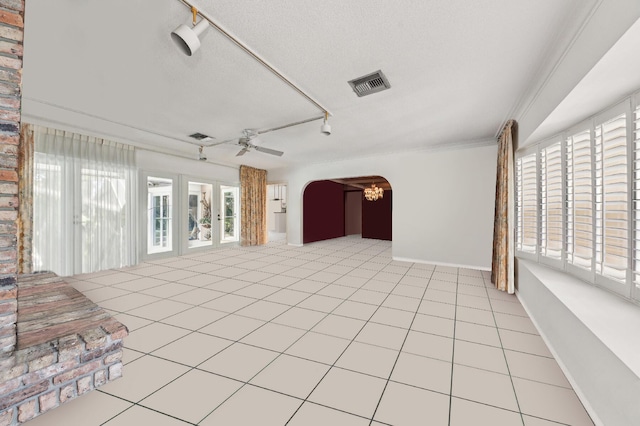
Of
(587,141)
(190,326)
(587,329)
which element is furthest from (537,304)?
(190,326)

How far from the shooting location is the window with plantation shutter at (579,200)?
6.96 feet

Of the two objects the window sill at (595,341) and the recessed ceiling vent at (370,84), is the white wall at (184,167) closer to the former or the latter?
the recessed ceiling vent at (370,84)

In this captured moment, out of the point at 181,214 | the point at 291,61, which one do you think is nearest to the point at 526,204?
the point at 291,61

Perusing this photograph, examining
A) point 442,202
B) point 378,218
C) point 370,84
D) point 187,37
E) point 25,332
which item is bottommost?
point 25,332

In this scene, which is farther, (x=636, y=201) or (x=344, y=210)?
(x=344, y=210)

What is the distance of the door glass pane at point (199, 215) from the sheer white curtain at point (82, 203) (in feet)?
4.83

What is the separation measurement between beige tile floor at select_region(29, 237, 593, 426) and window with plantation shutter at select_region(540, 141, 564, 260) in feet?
2.79

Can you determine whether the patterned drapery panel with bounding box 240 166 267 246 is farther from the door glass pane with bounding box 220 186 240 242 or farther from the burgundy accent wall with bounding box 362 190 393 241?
the burgundy accent wall with bounding box 362 190 393 241

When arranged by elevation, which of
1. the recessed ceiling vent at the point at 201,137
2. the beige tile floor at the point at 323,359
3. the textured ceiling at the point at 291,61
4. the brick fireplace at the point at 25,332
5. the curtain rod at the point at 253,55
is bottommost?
the beige tile floor at the point at 323,359

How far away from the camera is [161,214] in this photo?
19.5 feet

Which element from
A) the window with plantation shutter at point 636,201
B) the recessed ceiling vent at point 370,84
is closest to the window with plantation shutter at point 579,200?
the window with plantation shutter at point 636,201

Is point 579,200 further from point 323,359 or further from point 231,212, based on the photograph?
point 231,212

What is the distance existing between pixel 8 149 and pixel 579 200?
4.05m

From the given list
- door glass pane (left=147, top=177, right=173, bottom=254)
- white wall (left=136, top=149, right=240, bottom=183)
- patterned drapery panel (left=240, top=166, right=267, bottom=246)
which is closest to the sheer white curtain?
white wall (left=136, top=149, right=240, bottom=183)
